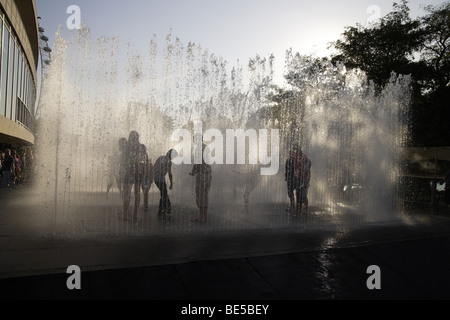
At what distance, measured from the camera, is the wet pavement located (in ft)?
11.5

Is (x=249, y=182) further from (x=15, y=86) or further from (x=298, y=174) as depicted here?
(x=15, y=86)

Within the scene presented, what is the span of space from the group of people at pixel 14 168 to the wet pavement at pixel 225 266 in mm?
7539

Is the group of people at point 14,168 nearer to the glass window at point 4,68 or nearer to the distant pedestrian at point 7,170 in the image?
the distant pedestrian at point 7,170

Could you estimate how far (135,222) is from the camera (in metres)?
6.49

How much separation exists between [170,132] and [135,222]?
4423 mm

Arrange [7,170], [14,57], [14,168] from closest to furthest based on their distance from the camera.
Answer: [7,170], [14,168], [14,57]

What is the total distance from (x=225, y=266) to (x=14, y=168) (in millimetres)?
12608

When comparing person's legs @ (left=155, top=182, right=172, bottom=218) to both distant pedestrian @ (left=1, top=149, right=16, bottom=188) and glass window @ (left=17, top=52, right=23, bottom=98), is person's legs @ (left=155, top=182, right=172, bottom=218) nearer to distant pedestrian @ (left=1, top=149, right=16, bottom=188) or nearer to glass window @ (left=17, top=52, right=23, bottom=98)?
distant pedestrian @ (left=1, top=149, right=16, bottom=188)

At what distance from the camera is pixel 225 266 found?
13.6ft

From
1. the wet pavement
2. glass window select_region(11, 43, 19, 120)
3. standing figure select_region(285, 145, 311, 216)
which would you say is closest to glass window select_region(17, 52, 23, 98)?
glass window select_region(11, 43, 19, 120)

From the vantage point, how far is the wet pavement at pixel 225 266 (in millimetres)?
3504

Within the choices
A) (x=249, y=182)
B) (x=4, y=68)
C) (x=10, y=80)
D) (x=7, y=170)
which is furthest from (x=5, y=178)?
(x=249, y=182)
